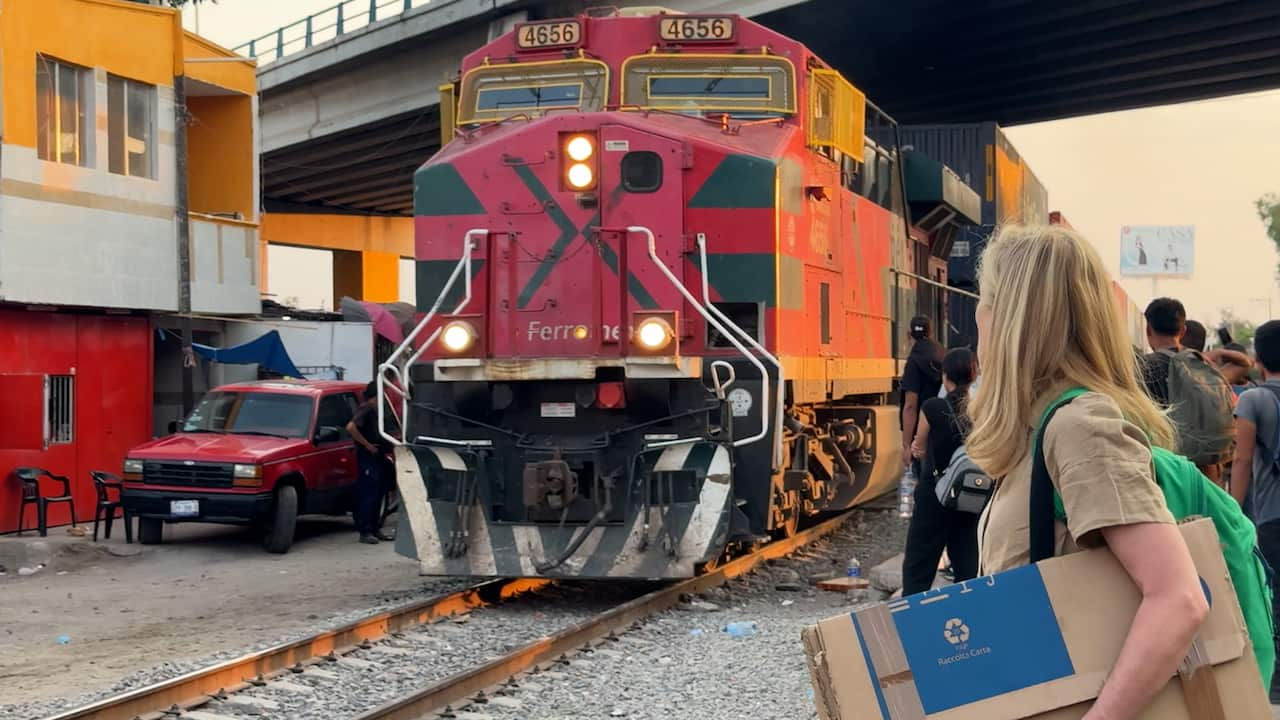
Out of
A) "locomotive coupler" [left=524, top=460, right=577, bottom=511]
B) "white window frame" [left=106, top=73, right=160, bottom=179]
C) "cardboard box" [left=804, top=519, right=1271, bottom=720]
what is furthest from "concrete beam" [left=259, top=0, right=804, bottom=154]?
"cardboard box" [left=804, top=519, right=1271, bottom=720]

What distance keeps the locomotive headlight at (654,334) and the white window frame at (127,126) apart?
37.4 feet

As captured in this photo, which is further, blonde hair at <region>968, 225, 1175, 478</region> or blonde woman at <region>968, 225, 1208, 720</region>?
blonde hair at <region>968, 225, 1175, 478</region>

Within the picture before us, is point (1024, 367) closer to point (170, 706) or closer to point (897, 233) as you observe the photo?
point (170, 706)

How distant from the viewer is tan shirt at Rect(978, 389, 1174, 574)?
7.55 ft

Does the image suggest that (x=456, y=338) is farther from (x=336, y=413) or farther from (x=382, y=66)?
(x=382, y=66)

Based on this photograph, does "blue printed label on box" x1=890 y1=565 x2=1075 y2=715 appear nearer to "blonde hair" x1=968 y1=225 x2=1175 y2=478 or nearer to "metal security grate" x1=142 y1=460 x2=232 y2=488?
"blonde hair" x1=968 y1=225 x2=1175 y2=478

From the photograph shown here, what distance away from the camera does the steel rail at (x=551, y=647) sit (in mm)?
6492

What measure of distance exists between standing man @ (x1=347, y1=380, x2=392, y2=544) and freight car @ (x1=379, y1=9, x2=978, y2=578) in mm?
4282

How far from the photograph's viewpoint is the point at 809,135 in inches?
400

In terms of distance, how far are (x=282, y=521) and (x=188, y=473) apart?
1.03 m

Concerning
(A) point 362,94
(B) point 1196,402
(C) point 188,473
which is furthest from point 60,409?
(A) point 362,94

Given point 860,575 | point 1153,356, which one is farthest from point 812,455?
point 1153,356

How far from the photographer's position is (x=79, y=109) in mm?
17672

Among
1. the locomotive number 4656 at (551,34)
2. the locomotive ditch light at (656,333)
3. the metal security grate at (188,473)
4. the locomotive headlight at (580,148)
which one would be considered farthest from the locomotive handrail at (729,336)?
the metal security grate at (188,473)
